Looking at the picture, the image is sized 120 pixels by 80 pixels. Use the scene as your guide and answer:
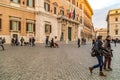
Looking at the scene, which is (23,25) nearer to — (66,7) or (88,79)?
(66,7)

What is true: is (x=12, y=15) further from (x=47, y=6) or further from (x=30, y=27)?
(x=47, y=6)

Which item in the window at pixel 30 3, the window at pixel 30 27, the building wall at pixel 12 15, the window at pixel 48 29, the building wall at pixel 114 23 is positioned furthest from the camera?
the building wall at pixel 114 23

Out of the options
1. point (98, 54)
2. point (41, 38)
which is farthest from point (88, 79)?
point (41, 38)

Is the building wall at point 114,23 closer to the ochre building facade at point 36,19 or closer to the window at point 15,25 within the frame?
the ochre building facade at point 36,19

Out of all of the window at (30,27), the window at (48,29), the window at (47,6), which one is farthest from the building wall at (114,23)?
the window at (30,27)

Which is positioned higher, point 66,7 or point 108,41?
point 66,7

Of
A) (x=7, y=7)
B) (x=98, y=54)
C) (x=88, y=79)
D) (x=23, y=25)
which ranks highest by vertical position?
(x=7, y=7)

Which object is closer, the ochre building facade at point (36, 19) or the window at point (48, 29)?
the ochre building facade at point (36, 19)

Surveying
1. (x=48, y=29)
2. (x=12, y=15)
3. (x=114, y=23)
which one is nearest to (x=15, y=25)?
→ (x=12, y=15)

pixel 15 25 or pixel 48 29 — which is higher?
pixel 15 25

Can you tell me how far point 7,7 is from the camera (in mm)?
28656

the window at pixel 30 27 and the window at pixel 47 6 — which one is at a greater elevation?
the window at pixel 47 6

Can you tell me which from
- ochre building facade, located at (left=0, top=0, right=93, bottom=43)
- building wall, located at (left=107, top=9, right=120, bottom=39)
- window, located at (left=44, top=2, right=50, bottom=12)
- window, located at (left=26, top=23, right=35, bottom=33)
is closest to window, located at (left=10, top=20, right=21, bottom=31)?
ochre building facade, located at (left=0, top=0, right=93, bottom=43)

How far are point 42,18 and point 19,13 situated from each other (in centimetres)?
594
